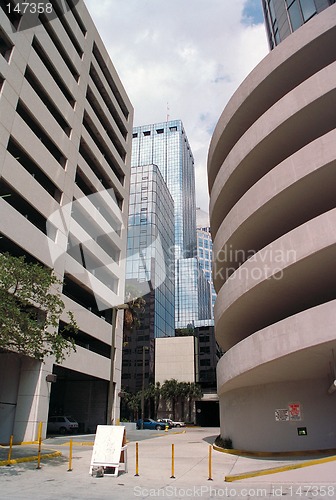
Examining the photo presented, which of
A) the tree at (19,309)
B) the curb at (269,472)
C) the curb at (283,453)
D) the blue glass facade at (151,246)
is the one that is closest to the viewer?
the curb at (269,472)

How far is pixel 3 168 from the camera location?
906 inches

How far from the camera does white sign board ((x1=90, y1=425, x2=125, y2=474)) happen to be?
39.3 ft

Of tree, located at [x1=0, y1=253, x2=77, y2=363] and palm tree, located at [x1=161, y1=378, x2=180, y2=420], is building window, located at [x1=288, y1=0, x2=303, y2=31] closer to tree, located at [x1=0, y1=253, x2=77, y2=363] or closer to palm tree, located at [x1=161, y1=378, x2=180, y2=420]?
tree, located at [x1=0, y1=253, x2=77, y2=363]

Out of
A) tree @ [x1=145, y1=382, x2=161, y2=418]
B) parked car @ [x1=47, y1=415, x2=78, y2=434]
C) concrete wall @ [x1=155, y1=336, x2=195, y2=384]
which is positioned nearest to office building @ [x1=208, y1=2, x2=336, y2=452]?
parked car @ [x1=47, y1=415, x2=78, y2=434]

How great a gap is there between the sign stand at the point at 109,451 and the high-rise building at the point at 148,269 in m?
62.4

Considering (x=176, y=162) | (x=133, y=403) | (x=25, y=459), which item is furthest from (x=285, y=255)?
(x=176, y=162)

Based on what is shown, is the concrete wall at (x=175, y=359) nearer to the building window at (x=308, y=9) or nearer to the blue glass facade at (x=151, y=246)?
the blue glass facade at (x=151, y=246)

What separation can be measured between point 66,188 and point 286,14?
20.7 m

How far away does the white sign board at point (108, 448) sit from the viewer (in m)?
12.0

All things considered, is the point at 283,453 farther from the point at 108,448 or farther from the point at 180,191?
the point at 180,191

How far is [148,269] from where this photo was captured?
8212 cm

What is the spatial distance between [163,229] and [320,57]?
239 ft

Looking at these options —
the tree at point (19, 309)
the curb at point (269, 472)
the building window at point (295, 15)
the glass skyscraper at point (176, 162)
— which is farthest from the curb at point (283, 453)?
the glass skyscraper at point (176, 162)

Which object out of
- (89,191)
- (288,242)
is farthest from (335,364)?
(89,191)
